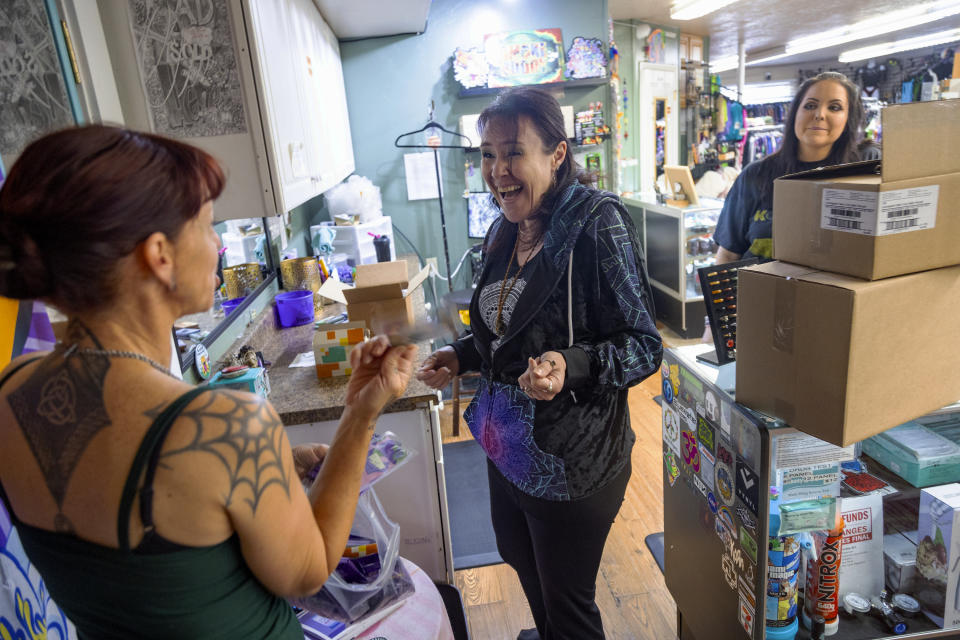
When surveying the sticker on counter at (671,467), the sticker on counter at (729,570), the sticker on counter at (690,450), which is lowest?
the sticker on counter at (729,570)

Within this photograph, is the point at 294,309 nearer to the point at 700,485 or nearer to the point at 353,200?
the point at 353,200

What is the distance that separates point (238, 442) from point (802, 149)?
2.38 m

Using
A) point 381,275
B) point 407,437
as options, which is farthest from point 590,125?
point 407,437

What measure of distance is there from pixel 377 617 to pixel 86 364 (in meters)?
1.07

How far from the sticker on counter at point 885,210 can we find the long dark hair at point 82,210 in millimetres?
1055

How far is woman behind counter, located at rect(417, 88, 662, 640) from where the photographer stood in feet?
4.31

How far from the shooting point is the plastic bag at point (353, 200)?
13.6ft

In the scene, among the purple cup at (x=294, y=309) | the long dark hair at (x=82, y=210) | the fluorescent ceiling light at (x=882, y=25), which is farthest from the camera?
the fluorescent ceiling light at (x=882, y=25)

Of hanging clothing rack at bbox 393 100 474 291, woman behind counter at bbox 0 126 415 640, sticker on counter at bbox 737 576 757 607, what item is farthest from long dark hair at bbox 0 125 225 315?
hanging clothing rack at bbox 393 100 474 291

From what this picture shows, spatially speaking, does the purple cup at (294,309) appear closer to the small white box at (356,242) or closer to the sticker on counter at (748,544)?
the small white box at (356,242)

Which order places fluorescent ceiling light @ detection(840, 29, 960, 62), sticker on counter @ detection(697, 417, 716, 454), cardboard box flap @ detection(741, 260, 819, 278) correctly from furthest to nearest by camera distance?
fluorescent ceiling light @ detection(840, 29, 960, 62) < sticker on counter @ detection(697, 417, 716, 454) < cardboard box flap @ detection(741, 260, 819, 278)

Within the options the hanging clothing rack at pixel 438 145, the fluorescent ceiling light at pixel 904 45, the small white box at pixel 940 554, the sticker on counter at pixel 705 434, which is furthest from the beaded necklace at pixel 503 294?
the fluorescent ceiling light at pixel 904 45

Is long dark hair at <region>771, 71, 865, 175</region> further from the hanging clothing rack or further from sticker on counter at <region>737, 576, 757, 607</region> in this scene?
the hanging clothing rack

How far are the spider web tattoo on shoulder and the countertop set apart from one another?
101 centimetres
